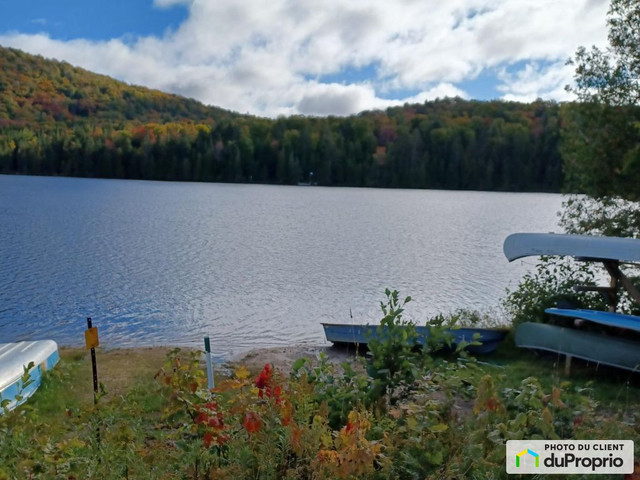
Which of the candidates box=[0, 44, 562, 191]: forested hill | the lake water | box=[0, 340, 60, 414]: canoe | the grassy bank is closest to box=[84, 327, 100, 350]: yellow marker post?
the grassy bank

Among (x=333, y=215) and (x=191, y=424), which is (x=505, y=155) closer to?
(x=333, y=215)

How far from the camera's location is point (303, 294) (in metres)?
19.9

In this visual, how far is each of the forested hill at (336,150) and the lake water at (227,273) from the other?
55996mm

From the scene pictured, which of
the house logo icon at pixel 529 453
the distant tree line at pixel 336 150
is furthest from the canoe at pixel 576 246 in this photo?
the distant tree line at pixel 336 150

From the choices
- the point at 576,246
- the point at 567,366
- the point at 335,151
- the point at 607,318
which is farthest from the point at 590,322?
the point at 335,151

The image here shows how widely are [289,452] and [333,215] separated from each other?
46.7 m

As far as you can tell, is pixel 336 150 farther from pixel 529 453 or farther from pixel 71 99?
pixel 529 453

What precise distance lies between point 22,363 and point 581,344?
9.10 meters

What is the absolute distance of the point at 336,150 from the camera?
360 feet

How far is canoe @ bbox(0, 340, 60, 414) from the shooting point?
8008 millimetres

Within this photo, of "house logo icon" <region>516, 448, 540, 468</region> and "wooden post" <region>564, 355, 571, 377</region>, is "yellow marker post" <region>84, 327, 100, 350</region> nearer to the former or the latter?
"house logo icon" <region>516, 448, 540, 468</region>

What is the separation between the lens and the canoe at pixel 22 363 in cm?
801

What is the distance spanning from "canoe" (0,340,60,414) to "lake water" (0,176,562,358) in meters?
3.87

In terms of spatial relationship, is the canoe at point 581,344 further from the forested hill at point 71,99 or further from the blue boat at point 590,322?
the forested hill at point 71,99
